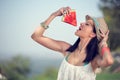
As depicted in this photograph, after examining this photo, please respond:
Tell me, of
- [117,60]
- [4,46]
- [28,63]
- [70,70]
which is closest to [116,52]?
[117,60]

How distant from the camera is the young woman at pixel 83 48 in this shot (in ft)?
8.79

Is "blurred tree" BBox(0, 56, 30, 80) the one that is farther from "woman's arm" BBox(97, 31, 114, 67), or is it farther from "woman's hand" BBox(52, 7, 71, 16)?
→ "woman's arm" BBox(97, 31, 114, 67)

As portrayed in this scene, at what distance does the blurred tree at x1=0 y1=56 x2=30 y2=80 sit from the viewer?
9.29 feet

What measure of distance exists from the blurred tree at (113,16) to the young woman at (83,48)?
6 centimetres

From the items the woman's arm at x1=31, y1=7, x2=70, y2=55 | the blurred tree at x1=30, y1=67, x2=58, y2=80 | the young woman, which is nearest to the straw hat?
the young woman

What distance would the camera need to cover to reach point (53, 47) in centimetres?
279

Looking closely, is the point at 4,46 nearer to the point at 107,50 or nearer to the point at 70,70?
the point at 70,70

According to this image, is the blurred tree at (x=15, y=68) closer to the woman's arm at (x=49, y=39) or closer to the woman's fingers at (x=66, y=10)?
the woman's arm at (x=49, y=39)

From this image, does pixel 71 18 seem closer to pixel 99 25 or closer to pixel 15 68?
pixel 99 25

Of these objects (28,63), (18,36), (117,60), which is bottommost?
(117,60)

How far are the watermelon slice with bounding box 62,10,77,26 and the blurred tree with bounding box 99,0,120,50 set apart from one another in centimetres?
23

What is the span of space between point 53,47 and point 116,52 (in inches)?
19.5

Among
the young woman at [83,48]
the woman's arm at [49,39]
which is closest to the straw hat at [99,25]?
the young woman at [83,48]

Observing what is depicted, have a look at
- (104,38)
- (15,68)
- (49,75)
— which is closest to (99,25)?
(104,38)
